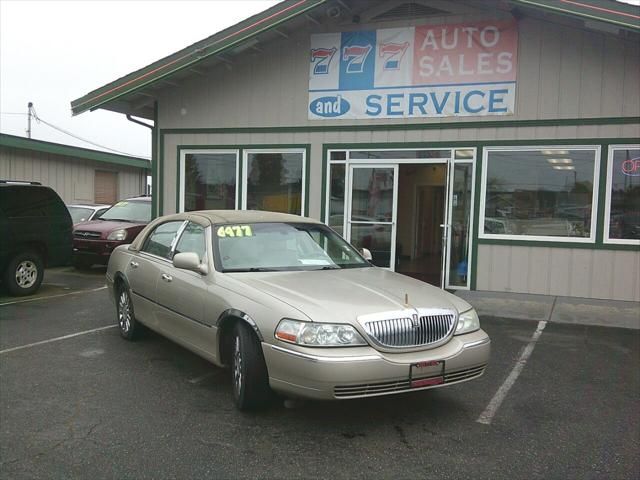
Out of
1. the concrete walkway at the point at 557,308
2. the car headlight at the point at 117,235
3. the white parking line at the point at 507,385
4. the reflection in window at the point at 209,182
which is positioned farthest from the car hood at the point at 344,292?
the car headlight at the point at 117,235

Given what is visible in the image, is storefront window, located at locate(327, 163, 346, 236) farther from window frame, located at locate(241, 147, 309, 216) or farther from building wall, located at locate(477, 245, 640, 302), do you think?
building wall, located at locate(477, 245, 640, 302)

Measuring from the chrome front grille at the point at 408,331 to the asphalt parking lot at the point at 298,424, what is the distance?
65cm

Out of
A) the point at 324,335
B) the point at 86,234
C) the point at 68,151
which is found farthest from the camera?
the point at 68,151

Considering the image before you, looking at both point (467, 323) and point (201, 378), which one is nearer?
point (467, 323)

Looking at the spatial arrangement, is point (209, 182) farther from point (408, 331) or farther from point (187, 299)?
point (408, 331)

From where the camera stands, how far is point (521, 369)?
583cm

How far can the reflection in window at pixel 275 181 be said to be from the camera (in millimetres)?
11141

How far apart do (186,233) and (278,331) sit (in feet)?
7.18

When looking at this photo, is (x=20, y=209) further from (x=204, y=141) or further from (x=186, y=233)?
(x=186, y=233)

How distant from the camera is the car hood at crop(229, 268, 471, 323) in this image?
417cm

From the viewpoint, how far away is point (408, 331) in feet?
13.6

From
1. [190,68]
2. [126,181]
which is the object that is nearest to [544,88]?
[190,68]

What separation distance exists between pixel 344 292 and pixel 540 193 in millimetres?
6301

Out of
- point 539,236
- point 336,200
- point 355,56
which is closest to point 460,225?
point 539,236
